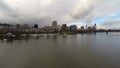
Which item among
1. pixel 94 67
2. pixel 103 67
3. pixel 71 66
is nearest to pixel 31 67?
pixel 71 66

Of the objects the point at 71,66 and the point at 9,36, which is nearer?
the point at 71,66

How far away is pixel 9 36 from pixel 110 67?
6740 centimetres

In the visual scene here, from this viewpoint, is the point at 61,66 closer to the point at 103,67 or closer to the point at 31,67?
the point at 31,67

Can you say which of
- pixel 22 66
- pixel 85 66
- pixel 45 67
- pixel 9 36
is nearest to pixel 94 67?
pixel 85 66

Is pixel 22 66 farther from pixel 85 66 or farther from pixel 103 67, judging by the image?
pixel 103 67

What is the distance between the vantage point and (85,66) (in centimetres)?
1561

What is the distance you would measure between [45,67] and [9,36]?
63476mm

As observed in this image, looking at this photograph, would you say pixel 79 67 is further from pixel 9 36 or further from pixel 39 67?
pixel 9 36

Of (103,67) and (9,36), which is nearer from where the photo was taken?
(103,67)

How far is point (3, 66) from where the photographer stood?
→ 15.9 meters

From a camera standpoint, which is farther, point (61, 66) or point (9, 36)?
point (9, 36)

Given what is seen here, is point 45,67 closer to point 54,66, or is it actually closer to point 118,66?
point 54,66

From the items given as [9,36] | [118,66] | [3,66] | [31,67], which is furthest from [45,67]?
[9,36]

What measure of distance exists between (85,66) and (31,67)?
6.65 meters
